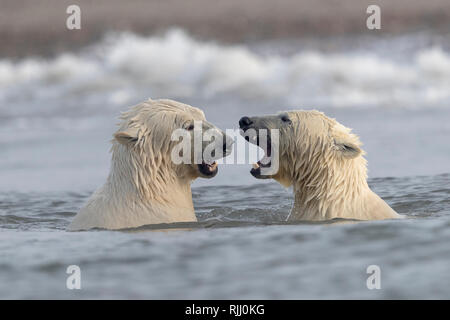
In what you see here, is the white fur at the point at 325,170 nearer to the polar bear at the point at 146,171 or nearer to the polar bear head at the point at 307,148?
the polar bear head at the point at 307,148

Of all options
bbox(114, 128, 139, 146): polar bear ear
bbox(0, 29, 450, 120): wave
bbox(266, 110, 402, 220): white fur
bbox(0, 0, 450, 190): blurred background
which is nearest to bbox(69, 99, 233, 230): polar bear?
bbox(114, 128, 139, 146): polar bear ear

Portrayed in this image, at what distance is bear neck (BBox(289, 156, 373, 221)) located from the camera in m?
10.1

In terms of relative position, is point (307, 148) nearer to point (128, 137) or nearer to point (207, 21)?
point (128, 137)

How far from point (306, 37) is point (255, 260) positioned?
24224 millimetres

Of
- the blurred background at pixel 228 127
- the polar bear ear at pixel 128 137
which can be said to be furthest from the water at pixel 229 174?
the polar bear ear at pixel 128 137

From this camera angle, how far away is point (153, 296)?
7.07 meters

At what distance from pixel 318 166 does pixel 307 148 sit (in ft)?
0.74

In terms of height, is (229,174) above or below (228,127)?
below

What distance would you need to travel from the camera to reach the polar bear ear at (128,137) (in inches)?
379

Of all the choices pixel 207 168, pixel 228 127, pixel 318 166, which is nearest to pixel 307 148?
pixel 318 166

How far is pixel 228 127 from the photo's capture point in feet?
71.0

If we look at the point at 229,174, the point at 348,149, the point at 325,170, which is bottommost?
the point at 229,174

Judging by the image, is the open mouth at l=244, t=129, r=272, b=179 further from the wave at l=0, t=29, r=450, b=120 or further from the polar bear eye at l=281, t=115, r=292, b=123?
the wave at l=0, t=29, r=450, b=120

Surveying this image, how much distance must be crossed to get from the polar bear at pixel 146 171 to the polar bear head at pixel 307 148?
720mm
